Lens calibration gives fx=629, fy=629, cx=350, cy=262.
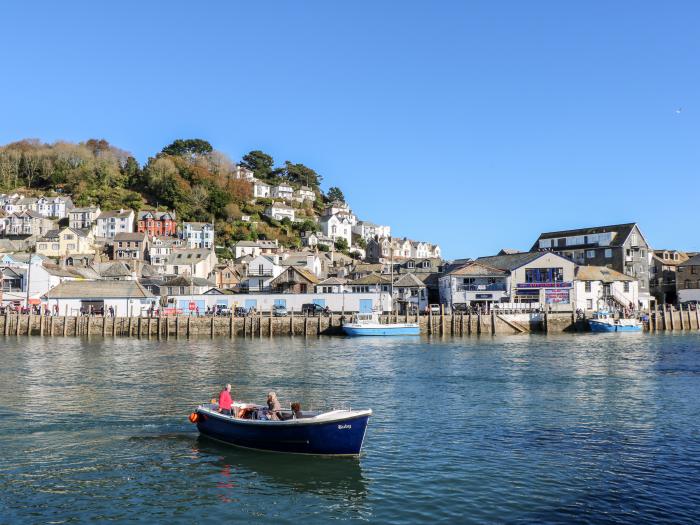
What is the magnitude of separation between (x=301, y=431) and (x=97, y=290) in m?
71.3

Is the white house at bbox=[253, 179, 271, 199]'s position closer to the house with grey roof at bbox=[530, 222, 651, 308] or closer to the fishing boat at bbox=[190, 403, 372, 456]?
the house with grey roof at bbox=[530, 222, 651, 308]

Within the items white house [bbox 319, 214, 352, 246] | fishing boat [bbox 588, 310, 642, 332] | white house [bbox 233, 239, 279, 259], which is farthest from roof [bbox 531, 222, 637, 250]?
white house [bbox 319, 214, 352, 246]

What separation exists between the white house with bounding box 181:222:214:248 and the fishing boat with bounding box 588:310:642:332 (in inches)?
3697

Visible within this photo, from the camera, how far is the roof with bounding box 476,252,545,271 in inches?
3453

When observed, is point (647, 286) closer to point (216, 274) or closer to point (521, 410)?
point (216, 274)

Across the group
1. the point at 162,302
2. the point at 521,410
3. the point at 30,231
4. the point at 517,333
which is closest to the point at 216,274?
the point at 162,302

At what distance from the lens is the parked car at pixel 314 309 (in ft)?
274

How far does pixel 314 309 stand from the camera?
8575 centimetres

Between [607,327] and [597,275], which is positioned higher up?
[597,275]

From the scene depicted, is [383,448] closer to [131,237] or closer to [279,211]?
[131,237]

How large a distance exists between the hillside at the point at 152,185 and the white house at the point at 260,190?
157 inches

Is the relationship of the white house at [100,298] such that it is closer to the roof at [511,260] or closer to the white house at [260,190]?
the roof at [511,260]

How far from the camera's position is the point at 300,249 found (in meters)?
153

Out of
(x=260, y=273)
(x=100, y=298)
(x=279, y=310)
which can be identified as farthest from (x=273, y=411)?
(x=260, y=273)
